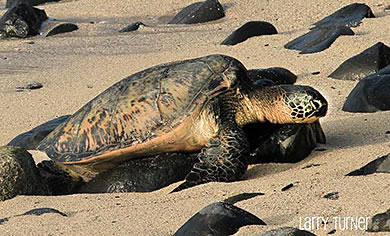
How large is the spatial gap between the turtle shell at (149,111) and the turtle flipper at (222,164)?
0.26m

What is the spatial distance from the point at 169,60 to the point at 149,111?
392 cm

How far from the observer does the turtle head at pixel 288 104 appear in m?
4.35

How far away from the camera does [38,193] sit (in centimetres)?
453

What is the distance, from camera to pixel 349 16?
914 cm

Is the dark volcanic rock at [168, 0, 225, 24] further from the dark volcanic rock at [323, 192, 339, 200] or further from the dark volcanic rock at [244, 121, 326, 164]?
the dark volcanic rock at [323, 192, 339, 200]

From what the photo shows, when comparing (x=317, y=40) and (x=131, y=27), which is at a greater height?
(x=317, y=40)

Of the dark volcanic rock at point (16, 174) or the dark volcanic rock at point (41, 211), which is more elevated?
the dark volcanic rock at point (41, 211)

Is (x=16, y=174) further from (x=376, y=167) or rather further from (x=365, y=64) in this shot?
(x=365, y=64)

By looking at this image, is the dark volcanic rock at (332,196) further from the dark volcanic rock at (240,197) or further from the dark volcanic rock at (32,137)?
the dark volcanic rock at (32,137)

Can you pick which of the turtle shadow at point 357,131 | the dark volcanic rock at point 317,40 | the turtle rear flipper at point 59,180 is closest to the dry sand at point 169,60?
the turtle shadow at point 357,131

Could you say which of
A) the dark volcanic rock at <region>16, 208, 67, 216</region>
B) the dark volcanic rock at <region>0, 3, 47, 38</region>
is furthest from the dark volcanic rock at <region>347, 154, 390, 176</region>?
the dark volcanic rock at <region>0, 3, 47, 38</region>

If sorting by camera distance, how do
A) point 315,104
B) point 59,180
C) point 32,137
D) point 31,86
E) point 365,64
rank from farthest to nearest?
point 31,86, point 365,64, point 32,137, point 59,180, point 315,104

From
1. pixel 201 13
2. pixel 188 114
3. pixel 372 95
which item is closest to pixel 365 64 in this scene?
pixel 372 95

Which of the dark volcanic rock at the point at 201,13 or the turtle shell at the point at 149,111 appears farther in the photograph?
the dark volcanic rock at the point at 201,13
